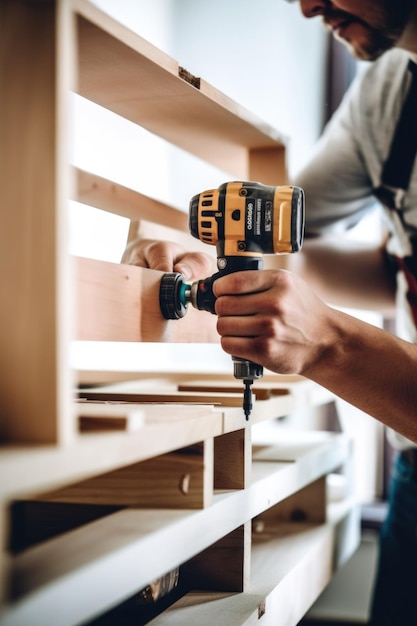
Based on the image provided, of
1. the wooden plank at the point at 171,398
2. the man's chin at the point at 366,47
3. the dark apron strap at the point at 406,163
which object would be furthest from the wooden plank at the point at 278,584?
the man's chin at the point at 366,47

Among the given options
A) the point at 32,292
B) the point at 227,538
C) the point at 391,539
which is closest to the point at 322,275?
the point at 391,539

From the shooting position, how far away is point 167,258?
0.99m

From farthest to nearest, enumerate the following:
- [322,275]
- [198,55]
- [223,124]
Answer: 1. [198,55]
2. [322,275]
3. [223,124]

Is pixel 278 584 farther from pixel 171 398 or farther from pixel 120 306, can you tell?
pixel 120 306

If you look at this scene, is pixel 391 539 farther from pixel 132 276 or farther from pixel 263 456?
pixel 132 276

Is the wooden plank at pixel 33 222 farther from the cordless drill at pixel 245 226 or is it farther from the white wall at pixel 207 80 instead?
the white wall at pixel 207 80

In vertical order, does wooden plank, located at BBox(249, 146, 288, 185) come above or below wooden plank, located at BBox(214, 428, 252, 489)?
above

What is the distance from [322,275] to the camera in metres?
1.75

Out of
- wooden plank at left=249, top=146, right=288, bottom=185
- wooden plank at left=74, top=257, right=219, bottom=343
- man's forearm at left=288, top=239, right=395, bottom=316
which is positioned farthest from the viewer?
man's forearm at left=288, top=239, right=395, bottom=316

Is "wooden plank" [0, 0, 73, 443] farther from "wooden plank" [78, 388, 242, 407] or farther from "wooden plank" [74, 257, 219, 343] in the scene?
"wooden plank" [78, 388, 242, 407]

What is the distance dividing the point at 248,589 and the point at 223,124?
0.68 metres

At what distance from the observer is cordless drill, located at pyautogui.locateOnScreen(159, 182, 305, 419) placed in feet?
2.78

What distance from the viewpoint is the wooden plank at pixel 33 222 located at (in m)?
0.56

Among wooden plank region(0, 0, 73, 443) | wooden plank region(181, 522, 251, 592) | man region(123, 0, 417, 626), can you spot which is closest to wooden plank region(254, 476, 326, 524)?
man region(123, 0, 417, 626)
